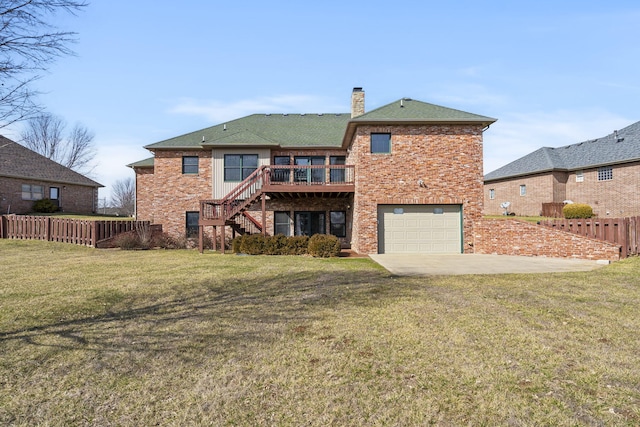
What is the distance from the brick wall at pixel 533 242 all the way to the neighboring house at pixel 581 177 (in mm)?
14387

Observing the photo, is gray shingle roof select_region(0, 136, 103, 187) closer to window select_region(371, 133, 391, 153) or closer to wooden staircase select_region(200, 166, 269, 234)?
wooden staircase select_region(200, 166, 269, 234)

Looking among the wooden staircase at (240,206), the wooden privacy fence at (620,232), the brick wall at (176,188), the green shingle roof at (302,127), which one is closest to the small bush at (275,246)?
the wooden staircase at (240,206)

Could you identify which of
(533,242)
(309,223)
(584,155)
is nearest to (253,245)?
(309,223)

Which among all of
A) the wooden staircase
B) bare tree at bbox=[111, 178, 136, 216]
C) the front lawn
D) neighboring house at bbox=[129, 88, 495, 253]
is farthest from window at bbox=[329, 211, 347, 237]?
bare tree at bbox=[111, 178, 136, 216]

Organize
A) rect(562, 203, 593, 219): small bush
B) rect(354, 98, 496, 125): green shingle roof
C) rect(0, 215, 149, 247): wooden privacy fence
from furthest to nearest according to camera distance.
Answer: rect(562, 203, 593, 219): small bush, rect(0, 215, 149, 247): wooden privacy fence, rect(354, 98, 496, 125): green shingle roof

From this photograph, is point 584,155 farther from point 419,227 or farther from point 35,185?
point 35,185

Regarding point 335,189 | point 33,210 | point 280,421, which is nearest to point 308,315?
point 280,421

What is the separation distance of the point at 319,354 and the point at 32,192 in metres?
32.2

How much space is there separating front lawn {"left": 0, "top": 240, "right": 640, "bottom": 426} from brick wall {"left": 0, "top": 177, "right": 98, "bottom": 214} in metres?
23.8

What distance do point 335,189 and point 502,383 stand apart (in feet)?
44.3

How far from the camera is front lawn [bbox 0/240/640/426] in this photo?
3.06 m

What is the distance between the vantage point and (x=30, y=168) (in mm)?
28000

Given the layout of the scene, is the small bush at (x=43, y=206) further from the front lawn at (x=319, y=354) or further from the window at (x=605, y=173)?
the window at (x=605, y=173)

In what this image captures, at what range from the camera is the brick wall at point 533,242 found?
1238 centimetres
